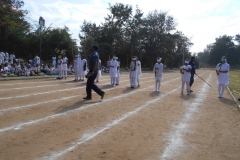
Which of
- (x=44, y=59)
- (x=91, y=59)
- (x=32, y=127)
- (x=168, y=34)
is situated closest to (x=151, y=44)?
(x=168, y=34)

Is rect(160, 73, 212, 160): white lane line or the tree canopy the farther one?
the tree canopy

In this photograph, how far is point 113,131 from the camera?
19.8 feet

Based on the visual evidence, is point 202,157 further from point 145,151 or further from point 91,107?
point 91,107

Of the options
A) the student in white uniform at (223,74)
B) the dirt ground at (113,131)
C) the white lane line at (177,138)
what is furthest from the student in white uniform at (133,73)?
the white lane line at (177,138)

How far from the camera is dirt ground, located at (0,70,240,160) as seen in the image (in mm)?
4703

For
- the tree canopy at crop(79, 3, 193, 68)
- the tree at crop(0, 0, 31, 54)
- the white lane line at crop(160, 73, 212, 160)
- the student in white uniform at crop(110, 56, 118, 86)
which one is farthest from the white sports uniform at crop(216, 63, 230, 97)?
the tree canopy at crop(79, 3, 193, 68)

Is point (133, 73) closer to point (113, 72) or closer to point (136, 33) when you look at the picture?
point (113, 72)

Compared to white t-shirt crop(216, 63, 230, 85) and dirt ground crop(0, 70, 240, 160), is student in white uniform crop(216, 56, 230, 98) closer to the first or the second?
white t-shirt crop(216, 63, 230, 85)

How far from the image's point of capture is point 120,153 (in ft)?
15.4

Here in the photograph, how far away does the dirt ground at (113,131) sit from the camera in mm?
4703

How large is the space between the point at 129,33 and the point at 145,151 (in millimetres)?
51390

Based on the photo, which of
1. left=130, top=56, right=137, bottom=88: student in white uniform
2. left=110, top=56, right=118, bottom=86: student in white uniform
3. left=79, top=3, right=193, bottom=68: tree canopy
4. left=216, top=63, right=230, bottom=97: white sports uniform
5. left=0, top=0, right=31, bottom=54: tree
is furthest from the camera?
left=79, top=3, right=193, bottom=68: tree canopy

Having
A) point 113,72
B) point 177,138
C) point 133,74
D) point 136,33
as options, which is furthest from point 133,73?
point 136,33

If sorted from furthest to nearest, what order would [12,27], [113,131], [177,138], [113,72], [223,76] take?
1. [12,27]
2. [113,72]
3. [223,76]
4. [113,131]
5. [177,138]
